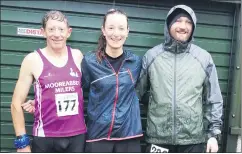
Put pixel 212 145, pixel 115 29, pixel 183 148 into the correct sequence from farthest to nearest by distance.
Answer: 1. pixel 183 148
2. pixel 212 145
3. pixel 115 29

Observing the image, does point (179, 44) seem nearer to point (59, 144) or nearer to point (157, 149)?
point (157, 149)

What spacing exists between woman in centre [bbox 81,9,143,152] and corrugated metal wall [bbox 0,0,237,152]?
0.94 m

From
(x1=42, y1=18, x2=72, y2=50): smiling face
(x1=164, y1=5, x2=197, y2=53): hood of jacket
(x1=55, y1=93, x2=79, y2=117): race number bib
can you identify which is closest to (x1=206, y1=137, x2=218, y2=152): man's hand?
(x1=164, y1=5, x2=197, y2=53): hood of jacket

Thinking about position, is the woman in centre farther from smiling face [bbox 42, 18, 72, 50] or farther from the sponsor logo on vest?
smiling face [bbox 42, 18, 72, 50]

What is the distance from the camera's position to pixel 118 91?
3.69m

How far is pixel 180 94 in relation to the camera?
12.4ft

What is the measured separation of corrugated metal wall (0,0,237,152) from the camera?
14.9 feet

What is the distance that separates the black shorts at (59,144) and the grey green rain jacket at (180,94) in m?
0.85

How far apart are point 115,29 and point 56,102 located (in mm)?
1085

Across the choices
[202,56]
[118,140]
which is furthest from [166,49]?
[118,140]

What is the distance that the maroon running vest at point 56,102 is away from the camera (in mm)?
3689

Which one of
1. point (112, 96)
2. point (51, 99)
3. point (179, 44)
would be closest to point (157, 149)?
point (112, 96)

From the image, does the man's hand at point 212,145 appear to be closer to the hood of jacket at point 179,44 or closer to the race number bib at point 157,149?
the race number bib at point 157,149

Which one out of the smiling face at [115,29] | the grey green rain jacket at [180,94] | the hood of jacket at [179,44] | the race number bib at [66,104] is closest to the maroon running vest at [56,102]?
the race number bib at [66,104]
